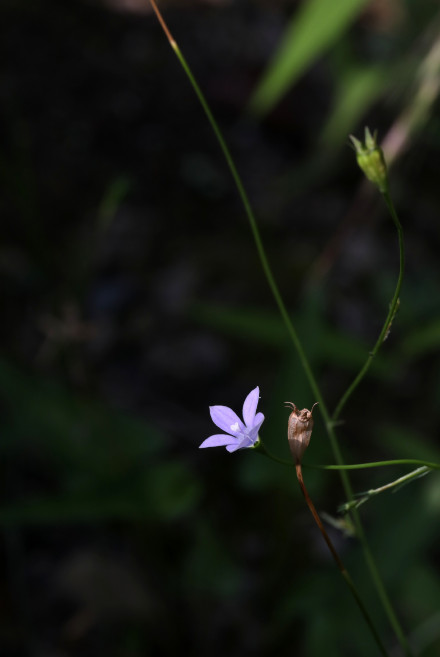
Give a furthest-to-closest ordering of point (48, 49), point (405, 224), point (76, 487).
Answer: point (48, 49) < point (405, 224) < point (76, 487)

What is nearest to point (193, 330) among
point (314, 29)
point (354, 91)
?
point (354, 91)

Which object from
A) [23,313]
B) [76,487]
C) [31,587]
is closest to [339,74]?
[23,313]

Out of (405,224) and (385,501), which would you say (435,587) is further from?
(405,224)

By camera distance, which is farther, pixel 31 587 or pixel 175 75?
pixel 175 75

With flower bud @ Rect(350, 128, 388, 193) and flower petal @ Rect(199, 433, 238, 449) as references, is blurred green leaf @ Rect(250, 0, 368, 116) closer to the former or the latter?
flower bud @ Rect(350, 128, 388, 193)

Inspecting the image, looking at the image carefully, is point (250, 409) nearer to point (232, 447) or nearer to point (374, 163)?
point (232, 447)

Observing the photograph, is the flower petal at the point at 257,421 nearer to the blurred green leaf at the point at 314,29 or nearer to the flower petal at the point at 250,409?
the flower petal at the point at 250,409

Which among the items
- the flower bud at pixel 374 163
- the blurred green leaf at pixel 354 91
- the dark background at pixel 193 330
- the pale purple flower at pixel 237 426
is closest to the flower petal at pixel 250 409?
the pale purple flower at pixel 237 426
